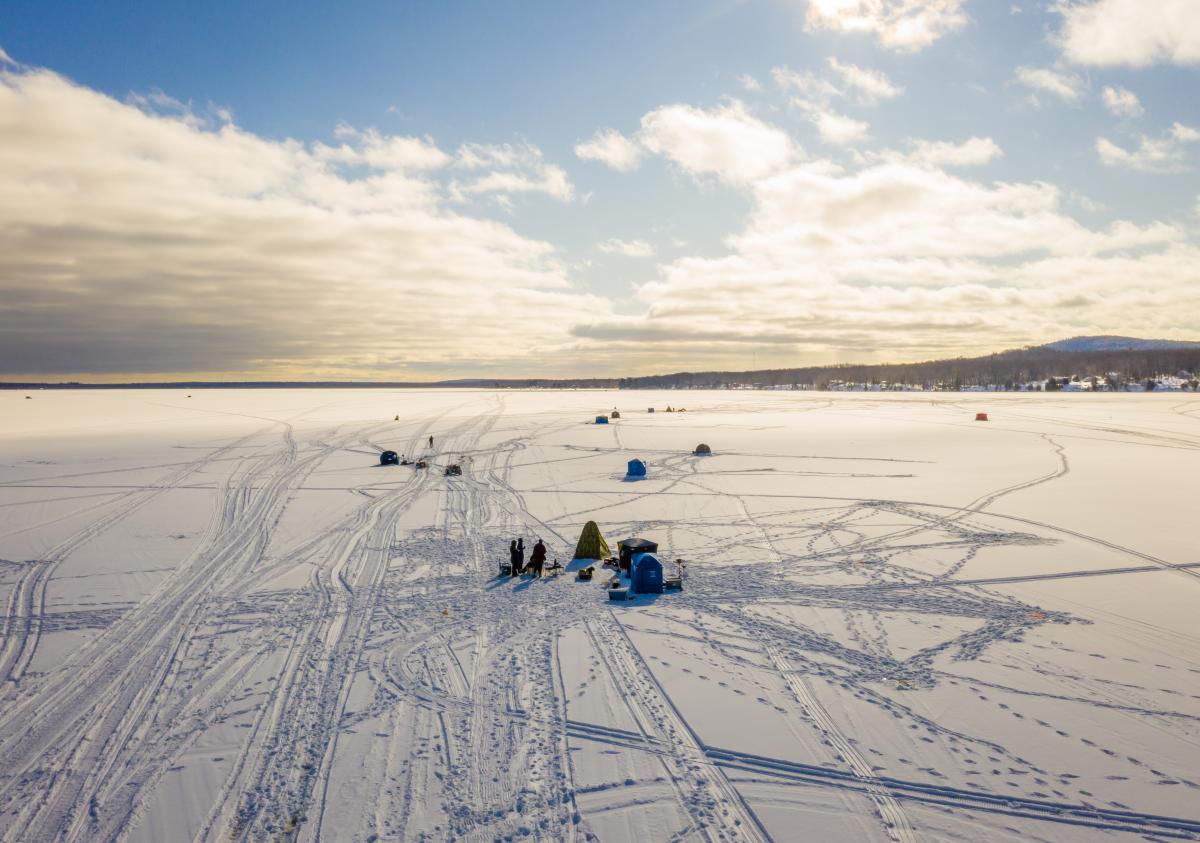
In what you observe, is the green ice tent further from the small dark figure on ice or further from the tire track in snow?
the tire track in snow

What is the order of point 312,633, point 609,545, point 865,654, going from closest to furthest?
point 865,654
point 312,633
point 609,545

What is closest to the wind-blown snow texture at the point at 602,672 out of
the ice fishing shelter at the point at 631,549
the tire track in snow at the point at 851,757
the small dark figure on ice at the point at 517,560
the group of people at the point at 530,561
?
the tire track in snow at the point at 851,757

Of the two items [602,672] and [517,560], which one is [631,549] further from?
[602,672]

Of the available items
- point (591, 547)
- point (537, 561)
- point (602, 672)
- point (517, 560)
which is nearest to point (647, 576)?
point (537, 561)

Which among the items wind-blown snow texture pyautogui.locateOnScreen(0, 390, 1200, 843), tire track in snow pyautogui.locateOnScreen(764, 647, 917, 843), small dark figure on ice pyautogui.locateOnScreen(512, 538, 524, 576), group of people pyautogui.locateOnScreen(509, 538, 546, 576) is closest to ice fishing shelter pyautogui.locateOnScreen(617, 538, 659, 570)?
wind-blown snow texture pyautogui.locateOnScreen(0, 390, 1200, 843)

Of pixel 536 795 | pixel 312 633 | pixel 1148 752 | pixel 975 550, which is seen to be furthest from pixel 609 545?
pixel 1148 752

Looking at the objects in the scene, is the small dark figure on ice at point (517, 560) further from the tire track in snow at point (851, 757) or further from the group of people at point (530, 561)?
the tire track in snow at point (851, 757)

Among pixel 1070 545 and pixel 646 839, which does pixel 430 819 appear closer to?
pixel 646 839
